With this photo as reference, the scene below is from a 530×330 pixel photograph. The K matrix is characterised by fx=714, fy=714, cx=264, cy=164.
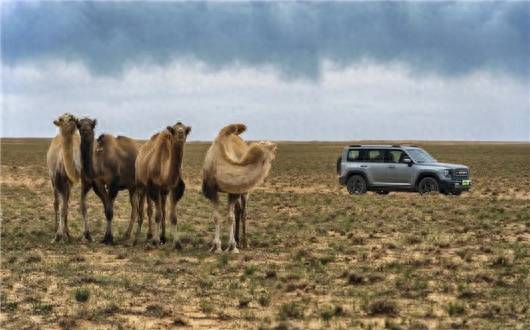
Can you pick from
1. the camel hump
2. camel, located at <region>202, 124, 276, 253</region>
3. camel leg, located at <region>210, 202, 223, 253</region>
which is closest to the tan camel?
camel, located at <region>202, 124, 276, 253</region>

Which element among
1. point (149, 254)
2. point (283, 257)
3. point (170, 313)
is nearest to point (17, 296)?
point (170, 313)

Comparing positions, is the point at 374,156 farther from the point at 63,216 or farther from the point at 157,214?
the point at 63,216

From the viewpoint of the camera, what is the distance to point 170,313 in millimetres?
8930

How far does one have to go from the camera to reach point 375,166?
28062 mm

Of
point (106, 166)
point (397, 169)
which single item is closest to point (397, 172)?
point (397, 169)

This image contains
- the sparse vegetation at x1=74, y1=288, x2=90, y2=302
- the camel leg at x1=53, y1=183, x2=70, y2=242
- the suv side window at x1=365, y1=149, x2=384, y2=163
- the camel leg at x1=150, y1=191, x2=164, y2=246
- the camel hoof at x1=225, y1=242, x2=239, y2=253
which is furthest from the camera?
the suv side window at x1=365, y1=149, x2=384, y2=163

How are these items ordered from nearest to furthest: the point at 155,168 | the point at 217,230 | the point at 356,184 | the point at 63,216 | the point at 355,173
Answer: the point at 217,230
the point at 155,168
the point at 63,216
the point at 355,173
the point at 356,184

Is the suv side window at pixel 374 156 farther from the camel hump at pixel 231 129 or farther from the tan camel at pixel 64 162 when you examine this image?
the tan camel at pixel 64 162

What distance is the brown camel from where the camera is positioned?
576 inches

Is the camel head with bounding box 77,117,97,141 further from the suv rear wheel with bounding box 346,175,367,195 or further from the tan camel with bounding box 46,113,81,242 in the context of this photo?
the suv rear wheel with bounding box 346,175,367,195

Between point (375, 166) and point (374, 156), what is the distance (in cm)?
42

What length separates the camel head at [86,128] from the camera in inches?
570

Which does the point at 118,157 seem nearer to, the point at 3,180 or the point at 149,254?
the point at 149,254

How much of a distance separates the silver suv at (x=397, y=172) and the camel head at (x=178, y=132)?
49.3ft
